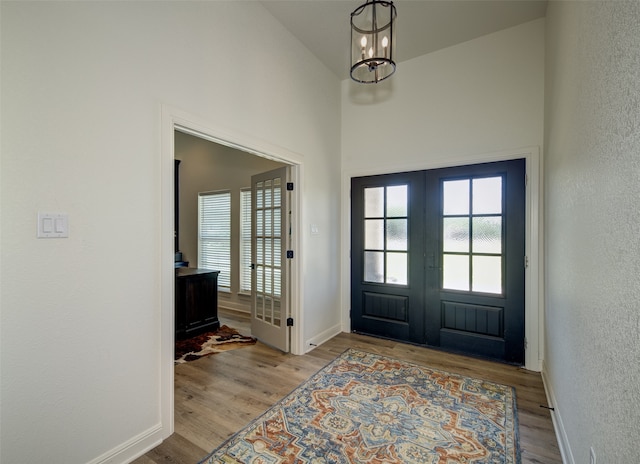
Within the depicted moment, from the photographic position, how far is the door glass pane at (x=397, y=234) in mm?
3711

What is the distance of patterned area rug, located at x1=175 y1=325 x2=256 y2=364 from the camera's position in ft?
10.9

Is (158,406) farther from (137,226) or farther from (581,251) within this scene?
(581,251)

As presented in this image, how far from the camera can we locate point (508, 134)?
3.12 m

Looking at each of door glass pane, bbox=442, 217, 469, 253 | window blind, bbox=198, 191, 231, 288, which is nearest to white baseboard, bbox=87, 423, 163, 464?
door glass pane, bbox=442, 217, 469, 253

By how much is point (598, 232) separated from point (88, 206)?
247cm

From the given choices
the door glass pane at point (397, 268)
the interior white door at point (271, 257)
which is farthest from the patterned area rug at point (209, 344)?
the door glass pane at point (397, 268)

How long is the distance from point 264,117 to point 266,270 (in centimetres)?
177

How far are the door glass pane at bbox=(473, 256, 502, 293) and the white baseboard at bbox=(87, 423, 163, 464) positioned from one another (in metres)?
3.18

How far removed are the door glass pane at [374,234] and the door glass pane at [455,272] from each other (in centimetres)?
82

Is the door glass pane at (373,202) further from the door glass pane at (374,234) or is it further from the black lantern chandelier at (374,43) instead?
the black lantern chandelier at (374,43)

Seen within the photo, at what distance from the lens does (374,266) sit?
155 inches

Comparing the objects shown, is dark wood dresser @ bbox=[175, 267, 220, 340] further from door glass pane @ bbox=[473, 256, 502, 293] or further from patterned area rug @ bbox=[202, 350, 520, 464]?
door glass pane @ bbox=[473, 256, 502, 293]

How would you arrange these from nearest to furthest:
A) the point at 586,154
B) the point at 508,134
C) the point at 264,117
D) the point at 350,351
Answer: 1. the point at 586,154
2. the point at 264,117
3. the point at 508,134
4. the point at 350,351

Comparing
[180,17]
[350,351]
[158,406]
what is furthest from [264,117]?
[350,351]
